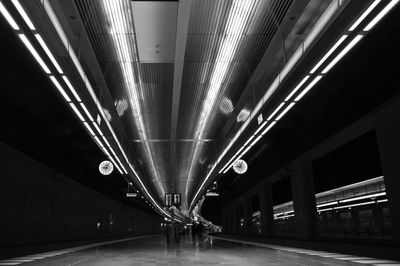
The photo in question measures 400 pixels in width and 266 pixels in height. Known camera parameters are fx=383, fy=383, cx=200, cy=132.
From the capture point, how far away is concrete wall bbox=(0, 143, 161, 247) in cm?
1507

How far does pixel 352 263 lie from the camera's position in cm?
1167

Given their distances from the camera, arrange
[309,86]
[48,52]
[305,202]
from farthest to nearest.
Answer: [305,202] < [309,86] < [48,52]

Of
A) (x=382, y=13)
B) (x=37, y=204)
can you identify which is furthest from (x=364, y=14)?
(x=37, y=204)

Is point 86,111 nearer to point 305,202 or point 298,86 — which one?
point 298,86

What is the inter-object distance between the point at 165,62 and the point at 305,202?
536 inches

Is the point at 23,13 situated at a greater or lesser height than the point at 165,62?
lesser

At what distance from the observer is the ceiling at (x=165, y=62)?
7.93 metres

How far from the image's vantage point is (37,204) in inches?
730

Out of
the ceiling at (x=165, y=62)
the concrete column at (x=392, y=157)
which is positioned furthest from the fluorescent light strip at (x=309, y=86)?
the concrete column at (x=392, y=157)

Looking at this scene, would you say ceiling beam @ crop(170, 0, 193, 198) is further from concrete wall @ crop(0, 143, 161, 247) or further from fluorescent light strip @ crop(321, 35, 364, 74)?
concrete wall @ crop(0, 143, 161, 247)

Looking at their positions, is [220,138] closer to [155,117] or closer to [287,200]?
[155,117]

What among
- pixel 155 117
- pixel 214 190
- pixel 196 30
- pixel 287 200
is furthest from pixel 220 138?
pixel 287 200

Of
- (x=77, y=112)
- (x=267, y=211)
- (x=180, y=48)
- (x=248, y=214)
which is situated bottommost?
(x=267, y=211)

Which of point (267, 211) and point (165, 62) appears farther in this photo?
point (267, 211)
